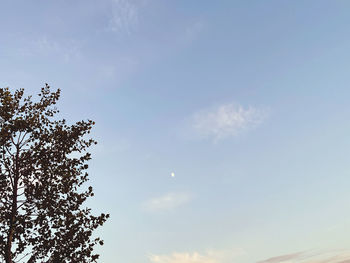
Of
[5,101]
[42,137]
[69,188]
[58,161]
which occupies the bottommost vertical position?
[69,188]

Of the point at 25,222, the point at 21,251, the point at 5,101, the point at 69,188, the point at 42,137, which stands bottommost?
the point at 21,251

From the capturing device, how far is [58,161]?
23578 mm

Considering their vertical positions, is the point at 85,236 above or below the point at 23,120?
below

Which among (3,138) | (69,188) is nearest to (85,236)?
(69,188)

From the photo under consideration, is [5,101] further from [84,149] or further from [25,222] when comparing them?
[25,222]

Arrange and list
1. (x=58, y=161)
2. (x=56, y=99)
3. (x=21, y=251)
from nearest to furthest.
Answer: (x=21, y=251) < (x=58, y=161) < (x=56, y=99)

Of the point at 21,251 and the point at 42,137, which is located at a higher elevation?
the point at 42,137

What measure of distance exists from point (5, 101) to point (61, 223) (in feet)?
28.0

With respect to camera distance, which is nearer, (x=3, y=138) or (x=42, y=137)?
(x=3, y=138)

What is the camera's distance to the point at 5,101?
74.7ft

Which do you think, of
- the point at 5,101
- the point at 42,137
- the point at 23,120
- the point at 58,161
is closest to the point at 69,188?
the point at 58,161

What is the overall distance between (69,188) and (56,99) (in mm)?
6576

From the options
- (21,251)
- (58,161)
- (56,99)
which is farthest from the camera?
(56,99)

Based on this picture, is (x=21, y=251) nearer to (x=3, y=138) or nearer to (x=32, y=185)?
(x=32, y=185)
